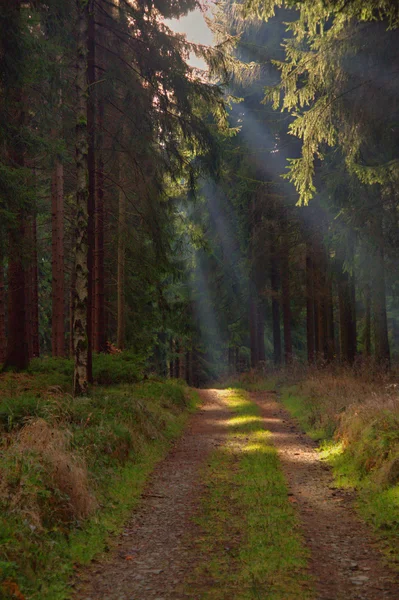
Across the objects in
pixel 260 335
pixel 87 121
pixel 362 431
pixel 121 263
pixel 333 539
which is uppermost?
pixel 87 121

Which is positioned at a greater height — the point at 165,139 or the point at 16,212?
the point at 165,139

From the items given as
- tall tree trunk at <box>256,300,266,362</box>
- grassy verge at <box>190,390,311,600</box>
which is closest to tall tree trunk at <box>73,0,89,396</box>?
grassy verge at <box>190,390,311,600</box>

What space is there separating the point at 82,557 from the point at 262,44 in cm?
2477

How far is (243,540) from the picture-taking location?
5957 mm

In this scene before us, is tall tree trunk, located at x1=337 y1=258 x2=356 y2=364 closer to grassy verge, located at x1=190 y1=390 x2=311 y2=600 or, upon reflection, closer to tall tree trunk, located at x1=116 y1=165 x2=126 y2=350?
tall tree trunk, located at x1=116 y1=165 x2=126 y2=350

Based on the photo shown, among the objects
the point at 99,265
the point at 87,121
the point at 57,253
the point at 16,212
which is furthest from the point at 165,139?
the point at 57,253

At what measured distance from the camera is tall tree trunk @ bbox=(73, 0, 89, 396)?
11.9m

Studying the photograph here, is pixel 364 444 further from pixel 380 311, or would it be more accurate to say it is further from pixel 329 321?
pixel 329 321

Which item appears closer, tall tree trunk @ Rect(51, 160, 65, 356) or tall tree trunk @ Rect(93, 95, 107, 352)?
tall tree trunk @ Rect(93, 95, 107, 352)

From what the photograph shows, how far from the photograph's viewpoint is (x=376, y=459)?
332 inches

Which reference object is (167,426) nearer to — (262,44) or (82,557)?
(82,557)

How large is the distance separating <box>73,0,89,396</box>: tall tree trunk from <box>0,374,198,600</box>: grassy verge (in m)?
0.85

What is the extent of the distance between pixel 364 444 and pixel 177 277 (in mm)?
12384

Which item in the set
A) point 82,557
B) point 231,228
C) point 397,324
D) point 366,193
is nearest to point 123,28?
point 366,193
